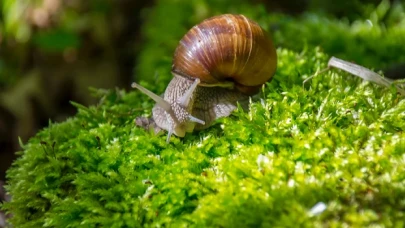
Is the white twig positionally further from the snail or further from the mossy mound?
the snail

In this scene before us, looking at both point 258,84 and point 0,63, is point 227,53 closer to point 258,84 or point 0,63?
point 258,84

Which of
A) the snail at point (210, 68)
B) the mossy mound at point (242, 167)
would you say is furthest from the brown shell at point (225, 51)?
the mossy mound at point (242, 167)

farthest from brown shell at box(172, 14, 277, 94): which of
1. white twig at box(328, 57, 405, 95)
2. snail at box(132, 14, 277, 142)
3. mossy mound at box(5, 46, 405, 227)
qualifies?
white twig at box(328, 57, 405, 95)

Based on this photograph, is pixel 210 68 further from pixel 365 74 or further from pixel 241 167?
pixel 365 74

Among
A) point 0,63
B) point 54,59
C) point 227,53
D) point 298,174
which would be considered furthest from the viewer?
point 54,59


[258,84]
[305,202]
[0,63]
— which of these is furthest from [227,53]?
[0,63]

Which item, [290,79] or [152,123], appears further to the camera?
[290,79]

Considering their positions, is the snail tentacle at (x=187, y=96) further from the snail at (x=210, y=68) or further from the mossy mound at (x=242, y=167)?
the mossy mound at (x=242, y=167)
